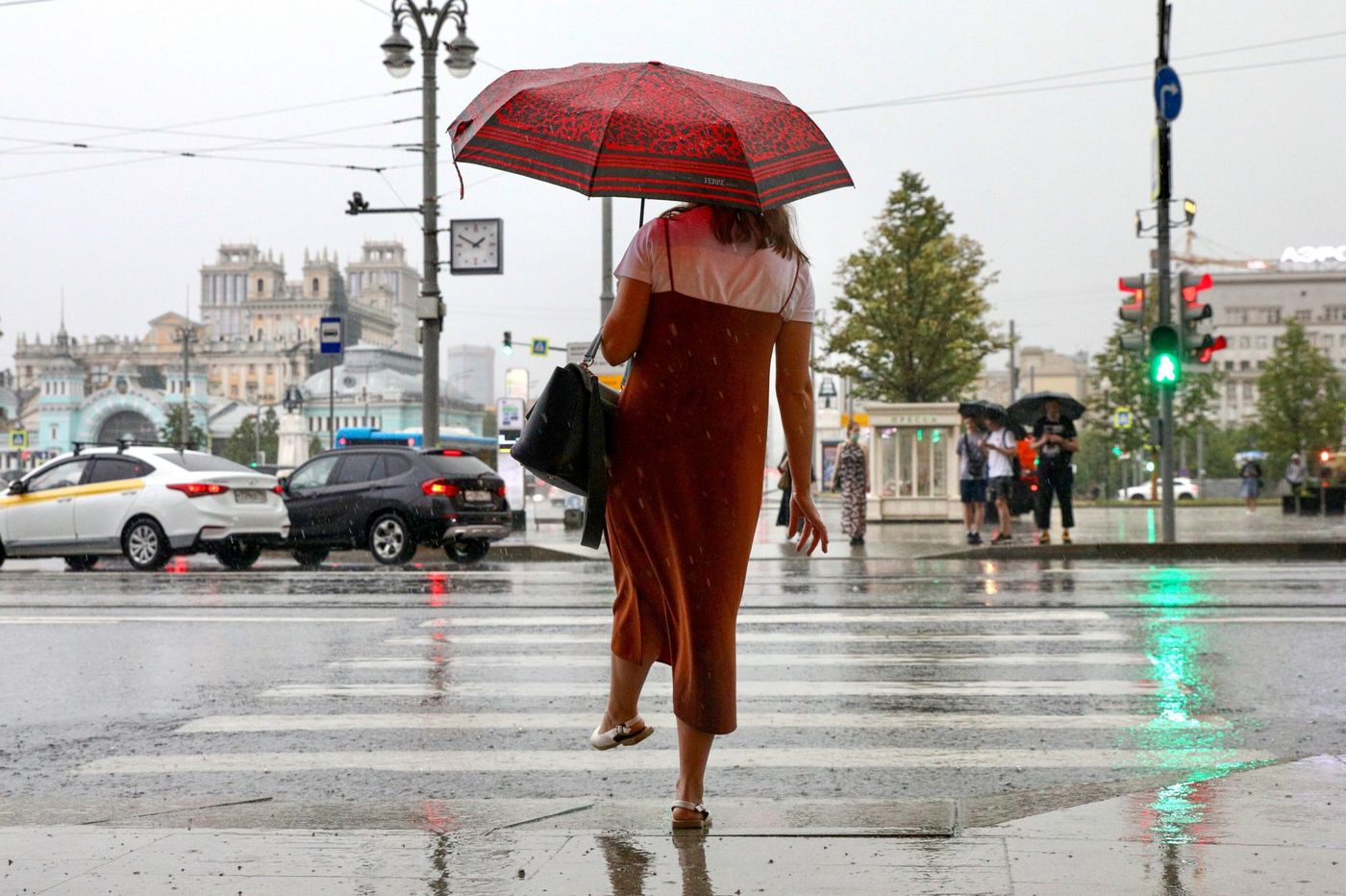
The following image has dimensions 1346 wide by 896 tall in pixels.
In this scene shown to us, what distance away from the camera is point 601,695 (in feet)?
24.3

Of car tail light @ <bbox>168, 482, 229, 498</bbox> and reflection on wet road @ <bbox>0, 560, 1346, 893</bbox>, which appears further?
car tail light @ <bbox>168, 482, 229, 498</bbox>

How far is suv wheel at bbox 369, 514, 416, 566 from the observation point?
18844 mm

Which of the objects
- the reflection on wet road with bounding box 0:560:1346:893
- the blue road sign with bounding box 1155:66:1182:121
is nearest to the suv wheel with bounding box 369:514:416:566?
the reflection on wet road with bounding box 0:560:1346:893

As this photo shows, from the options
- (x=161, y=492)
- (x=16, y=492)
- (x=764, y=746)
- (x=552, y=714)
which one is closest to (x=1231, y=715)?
(x=764, y=746)

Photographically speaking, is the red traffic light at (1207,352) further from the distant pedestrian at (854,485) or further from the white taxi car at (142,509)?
the white taxi car at (142,509)

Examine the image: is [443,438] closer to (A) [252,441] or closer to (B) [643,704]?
(B) [643,704]

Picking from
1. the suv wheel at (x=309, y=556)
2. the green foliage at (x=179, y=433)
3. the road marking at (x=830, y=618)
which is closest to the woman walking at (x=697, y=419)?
the road marking at (x=830, y=618)

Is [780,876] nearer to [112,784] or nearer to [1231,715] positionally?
[112,784]

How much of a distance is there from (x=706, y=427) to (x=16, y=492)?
→ 1614 cm

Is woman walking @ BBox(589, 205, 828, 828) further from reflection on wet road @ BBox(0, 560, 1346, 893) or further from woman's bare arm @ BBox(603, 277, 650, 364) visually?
reflection on wet road @ BBox(0, 560, 1346, 893)

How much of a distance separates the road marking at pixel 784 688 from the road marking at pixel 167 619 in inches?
115

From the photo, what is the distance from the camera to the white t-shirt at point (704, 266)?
169 inches

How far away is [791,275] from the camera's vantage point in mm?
4418

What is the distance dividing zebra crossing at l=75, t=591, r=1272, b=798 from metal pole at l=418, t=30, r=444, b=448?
1316cm
